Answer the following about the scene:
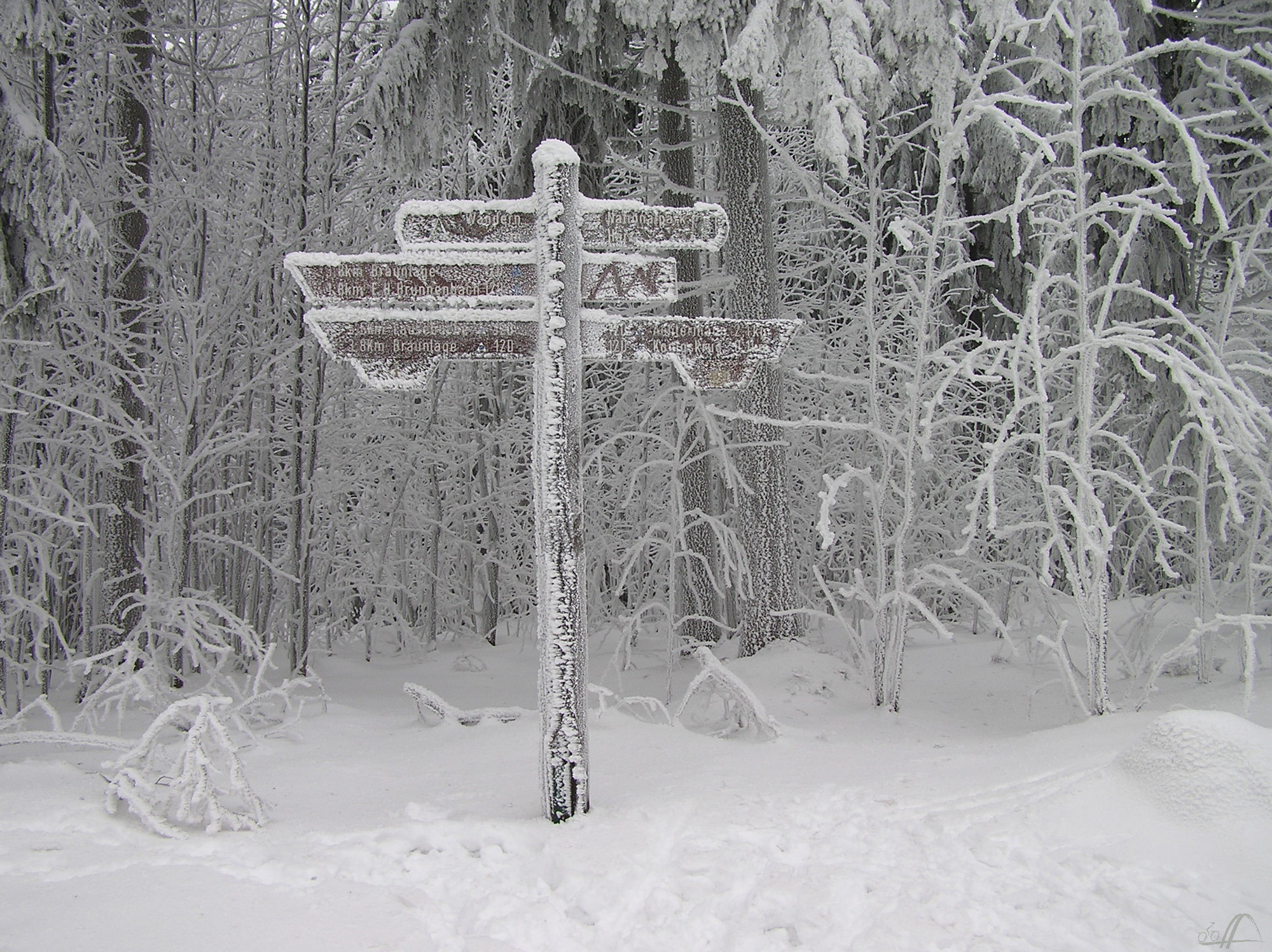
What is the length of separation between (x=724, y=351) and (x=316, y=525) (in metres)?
7.74

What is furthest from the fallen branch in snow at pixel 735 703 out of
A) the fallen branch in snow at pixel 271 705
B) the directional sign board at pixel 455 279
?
the fallen branch in snow at pixel 271 705

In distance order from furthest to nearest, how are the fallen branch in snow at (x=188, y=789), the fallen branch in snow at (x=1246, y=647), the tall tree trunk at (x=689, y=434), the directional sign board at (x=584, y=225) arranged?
the tall tree trunk at (x=689, y=434) → the fallen branch in snow at (x=1246, y=647) → the directional sign board at (x=584, y=225) → the fallen branch in snow at (x=188, y=789)

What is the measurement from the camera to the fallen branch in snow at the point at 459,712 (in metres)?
5.33

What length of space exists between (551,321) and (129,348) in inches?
205

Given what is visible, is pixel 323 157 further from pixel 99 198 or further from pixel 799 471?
pixel 799 471

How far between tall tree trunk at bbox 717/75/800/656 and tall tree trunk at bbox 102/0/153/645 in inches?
187

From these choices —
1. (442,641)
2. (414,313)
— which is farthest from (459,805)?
(442,641)

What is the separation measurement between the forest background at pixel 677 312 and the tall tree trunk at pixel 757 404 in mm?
34

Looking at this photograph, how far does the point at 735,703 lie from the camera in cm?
527

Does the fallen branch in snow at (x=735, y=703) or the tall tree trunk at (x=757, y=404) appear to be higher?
the tall tree trunk at (x=757, y=404)

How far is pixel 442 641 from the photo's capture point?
12266 mm

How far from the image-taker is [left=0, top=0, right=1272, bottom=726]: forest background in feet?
17.7

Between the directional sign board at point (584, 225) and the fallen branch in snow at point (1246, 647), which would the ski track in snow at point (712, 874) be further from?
the directional sign board at point (584, 225)

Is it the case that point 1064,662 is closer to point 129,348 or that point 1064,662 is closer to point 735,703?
point 735,703
